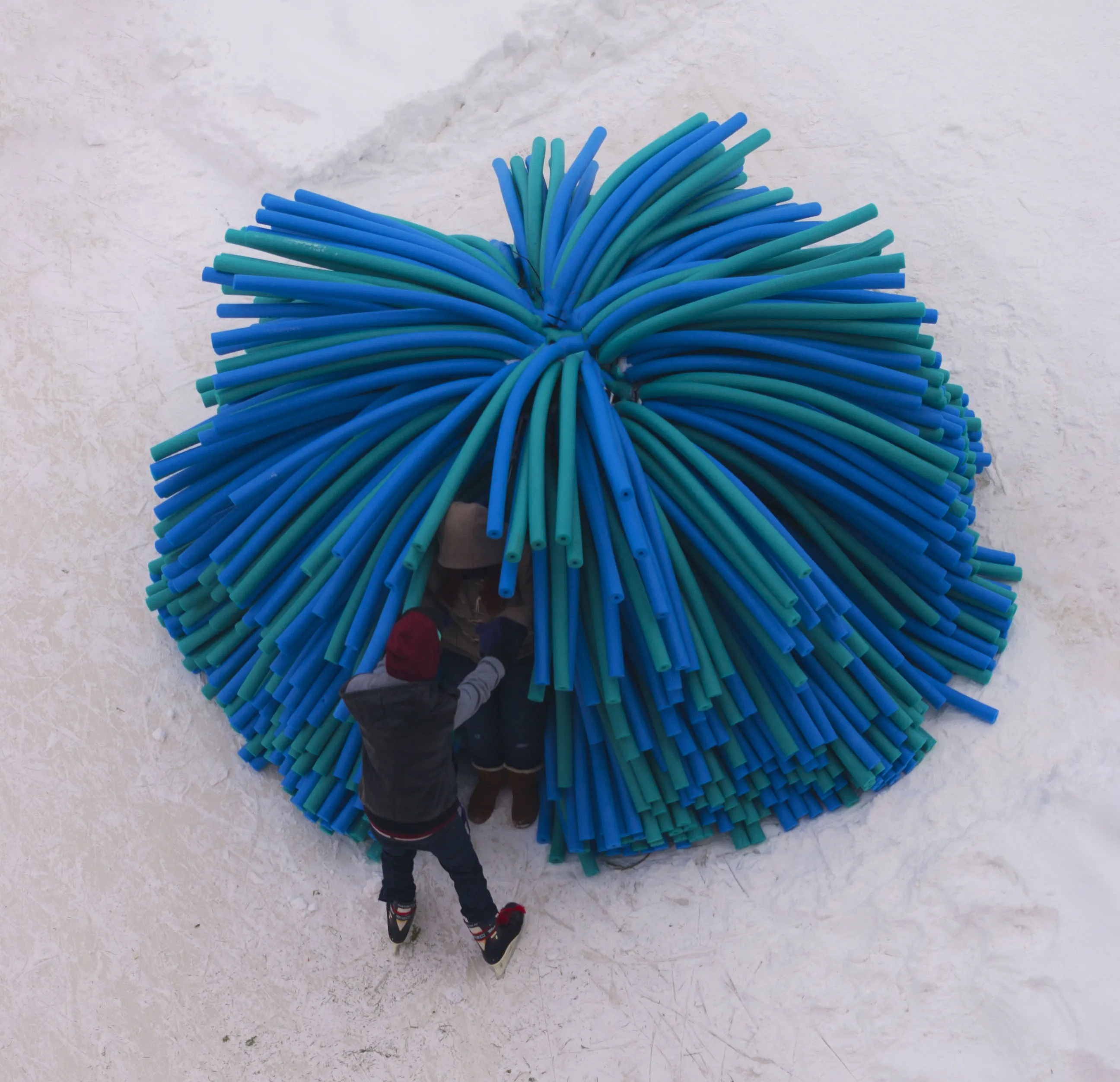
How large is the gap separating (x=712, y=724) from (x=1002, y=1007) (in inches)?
26.2

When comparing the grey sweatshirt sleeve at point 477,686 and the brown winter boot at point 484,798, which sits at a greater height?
the grey sweatshirt sleeve at point 477,686

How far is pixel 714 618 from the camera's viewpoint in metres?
1.98

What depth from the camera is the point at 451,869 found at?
6.25 ft

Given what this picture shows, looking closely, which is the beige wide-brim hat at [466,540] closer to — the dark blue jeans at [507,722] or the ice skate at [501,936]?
the dark blue jeans at [507,722]

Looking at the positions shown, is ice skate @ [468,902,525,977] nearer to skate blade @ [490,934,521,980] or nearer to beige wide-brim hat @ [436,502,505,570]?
skate blade @ [490,934,521,980]

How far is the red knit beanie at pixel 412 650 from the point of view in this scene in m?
Result: 1.67

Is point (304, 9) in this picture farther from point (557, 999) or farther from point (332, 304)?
point (557, 999)

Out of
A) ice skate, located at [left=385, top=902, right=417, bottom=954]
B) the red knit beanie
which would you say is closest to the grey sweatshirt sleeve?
the red knit beanie

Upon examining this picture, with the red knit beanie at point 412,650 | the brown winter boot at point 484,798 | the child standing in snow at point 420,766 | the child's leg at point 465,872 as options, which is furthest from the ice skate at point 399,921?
the red knit beanie at point 412,650

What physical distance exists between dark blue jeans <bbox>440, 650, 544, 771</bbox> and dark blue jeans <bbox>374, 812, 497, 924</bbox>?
166 millimetres

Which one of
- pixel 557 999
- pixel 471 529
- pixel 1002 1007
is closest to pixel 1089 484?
pixel 1002 1007

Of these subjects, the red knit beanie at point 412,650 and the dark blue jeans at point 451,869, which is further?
the dark blue jeans at point 451,869

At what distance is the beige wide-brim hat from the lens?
185 cm

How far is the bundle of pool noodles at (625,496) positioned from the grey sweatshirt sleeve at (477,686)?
8 centimetres
